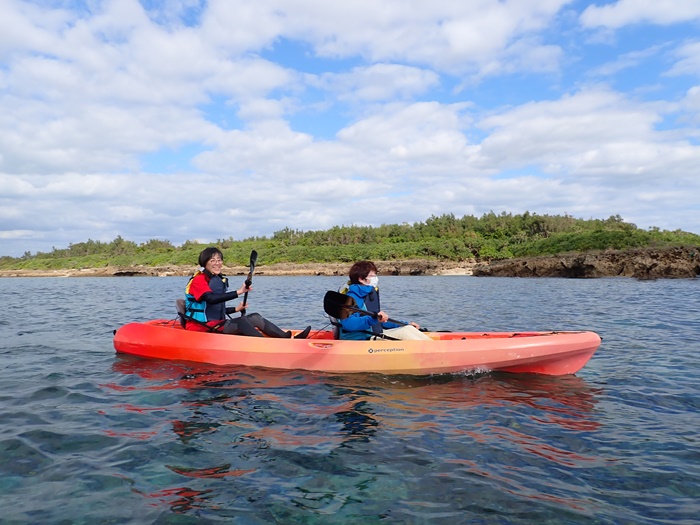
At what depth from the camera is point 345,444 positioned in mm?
4266

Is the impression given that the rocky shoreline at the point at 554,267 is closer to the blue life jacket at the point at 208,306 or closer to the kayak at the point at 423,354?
the kayak at the point at 423,354

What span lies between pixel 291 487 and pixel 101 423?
7.85ft

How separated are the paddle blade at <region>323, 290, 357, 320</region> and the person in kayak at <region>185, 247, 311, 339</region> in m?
1.00

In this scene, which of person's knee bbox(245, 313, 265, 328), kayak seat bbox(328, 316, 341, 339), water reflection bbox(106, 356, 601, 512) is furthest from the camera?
person's knee bbox(245, 313, 265, 328)

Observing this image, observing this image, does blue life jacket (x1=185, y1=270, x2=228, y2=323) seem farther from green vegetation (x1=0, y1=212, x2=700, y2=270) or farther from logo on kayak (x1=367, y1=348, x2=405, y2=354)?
green vegetation (x1=0, y1=212, x2=700, y2=270)

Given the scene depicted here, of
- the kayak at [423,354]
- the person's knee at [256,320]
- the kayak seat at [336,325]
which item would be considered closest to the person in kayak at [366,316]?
the kayak seat at [336,325]

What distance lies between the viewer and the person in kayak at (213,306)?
7.42 meters

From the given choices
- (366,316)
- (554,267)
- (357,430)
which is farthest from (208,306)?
(554,267)

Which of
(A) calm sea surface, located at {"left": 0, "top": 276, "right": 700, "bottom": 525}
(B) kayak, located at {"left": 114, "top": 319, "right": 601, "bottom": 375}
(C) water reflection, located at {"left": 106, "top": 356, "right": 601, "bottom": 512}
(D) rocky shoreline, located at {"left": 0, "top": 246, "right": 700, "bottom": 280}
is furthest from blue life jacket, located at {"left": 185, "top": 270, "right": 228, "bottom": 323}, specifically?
(D) rocky shoreline, located at {"left": 0, "top": 246, "right": 700, "bottom": 280}

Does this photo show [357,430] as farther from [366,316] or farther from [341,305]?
[366,316]

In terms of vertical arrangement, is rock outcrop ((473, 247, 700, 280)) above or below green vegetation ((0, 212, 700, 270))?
below

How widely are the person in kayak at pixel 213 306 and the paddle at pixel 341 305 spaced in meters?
1.01

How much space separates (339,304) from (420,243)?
4806 centimetres

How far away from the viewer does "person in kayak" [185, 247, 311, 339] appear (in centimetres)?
742
